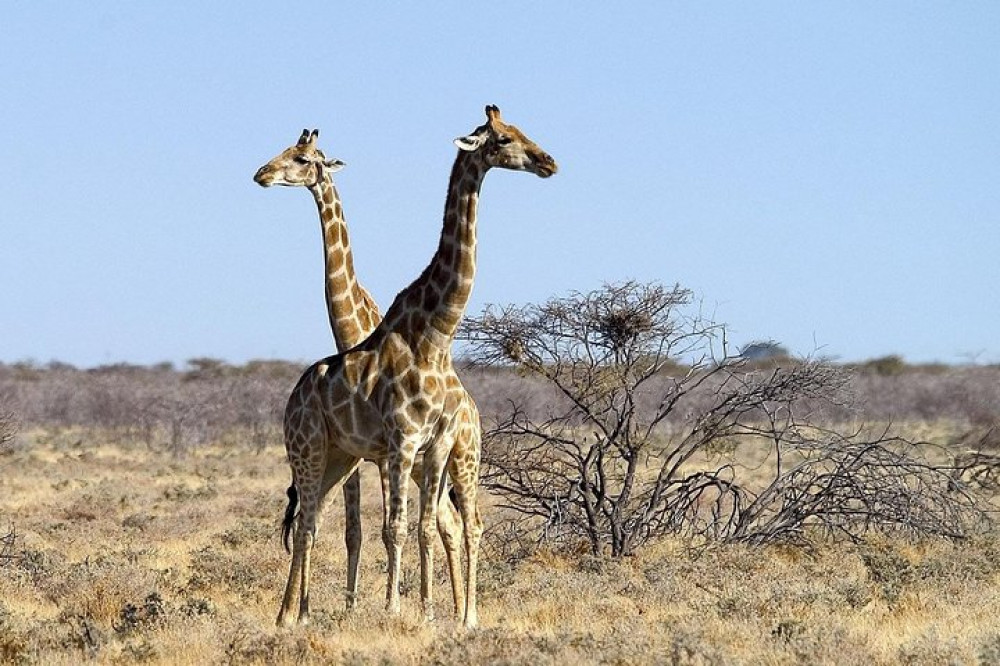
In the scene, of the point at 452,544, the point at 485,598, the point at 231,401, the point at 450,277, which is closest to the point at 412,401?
the point at 450,277

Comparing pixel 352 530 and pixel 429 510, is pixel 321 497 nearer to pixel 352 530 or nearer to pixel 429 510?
pixel 352 530

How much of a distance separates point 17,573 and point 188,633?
4058mm

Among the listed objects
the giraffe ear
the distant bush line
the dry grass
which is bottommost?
the dry grass

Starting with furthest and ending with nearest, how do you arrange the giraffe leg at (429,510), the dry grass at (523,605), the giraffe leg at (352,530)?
the giraffe leg at (352,530), the giraffe leg at (429,510), the dry grass at (523,605)

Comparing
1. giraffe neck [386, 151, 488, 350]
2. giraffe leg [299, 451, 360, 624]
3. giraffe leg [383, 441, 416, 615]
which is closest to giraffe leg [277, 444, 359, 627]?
giraffe leg [299, 451, 360, 624]

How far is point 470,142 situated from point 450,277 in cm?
94

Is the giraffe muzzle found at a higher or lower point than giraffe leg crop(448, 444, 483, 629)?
higher

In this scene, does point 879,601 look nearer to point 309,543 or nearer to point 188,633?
point 309,543

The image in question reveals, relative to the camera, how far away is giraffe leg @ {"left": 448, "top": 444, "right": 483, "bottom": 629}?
10938mm

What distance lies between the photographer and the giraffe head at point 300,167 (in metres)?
12.2

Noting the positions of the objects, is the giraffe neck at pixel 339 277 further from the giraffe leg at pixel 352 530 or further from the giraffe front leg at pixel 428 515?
the giraffe front leg at pixel 428 515

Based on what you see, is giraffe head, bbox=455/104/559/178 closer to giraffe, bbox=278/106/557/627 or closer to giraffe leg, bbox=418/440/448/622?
giraffe, bbox=278/106/557/627

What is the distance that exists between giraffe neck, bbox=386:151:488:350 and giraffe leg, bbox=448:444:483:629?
80 cm

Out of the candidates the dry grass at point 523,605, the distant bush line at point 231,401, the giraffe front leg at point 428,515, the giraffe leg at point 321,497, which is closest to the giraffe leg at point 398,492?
the giraffe front leg at point 428,515
